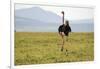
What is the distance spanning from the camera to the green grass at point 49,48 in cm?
184

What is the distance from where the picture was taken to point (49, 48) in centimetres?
194

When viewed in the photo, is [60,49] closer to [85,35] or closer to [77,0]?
[85,35]

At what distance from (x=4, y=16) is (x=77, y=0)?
783 mm

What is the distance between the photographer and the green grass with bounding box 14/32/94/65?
1845 mm

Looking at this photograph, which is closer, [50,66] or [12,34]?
[12,34]

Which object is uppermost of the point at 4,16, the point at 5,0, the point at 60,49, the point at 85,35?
the point at 5,0

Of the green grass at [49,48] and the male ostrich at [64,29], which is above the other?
the male ostrich at [64,29]

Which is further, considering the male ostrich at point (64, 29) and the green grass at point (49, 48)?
the male ostrich at point (64, 29)

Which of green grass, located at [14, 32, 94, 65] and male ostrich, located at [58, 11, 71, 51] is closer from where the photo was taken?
green grass, located at [14, 32, 94, 65]

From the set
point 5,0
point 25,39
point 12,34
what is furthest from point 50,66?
point 5,0

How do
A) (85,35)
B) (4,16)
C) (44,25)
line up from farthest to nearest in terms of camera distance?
(85,35) < (44,25) < (4,16)

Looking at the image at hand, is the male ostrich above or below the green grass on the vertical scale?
above

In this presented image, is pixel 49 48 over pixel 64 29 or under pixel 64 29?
under

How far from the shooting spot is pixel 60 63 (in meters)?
1.96
